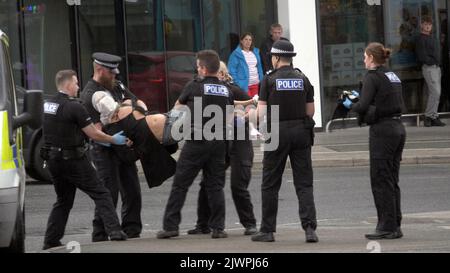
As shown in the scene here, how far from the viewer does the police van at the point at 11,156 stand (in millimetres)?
9039

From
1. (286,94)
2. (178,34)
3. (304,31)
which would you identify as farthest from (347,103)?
(286,94)

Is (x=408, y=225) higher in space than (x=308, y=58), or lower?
lower

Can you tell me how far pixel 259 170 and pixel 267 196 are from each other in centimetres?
732

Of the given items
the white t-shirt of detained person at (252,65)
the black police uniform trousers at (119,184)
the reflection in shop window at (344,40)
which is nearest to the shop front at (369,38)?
the reflection in shop window at (344,40)

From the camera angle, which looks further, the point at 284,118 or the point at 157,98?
the point at 157,98

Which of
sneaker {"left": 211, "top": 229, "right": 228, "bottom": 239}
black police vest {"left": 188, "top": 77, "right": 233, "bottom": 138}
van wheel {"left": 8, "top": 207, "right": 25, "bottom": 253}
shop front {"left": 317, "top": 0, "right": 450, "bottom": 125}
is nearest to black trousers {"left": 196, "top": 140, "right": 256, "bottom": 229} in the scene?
sneaker {"left": 211, "top": 229, "right": 228, "bottom": 239}

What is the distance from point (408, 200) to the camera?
14.2 meters

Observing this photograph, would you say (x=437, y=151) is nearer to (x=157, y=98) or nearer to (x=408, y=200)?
(x=408, y=200)

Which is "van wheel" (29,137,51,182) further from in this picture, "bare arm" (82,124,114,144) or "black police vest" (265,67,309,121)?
"black police vest" (265,67,309,121)

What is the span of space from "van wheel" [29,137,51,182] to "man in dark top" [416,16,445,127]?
885 centimetres

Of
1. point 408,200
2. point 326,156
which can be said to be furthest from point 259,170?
point 408,200

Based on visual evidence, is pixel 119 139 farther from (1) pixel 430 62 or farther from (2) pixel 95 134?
(1) pixel 430 62

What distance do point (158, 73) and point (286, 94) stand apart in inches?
478
